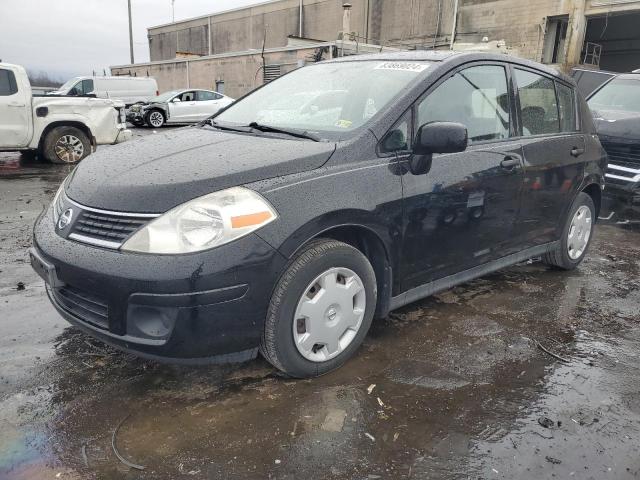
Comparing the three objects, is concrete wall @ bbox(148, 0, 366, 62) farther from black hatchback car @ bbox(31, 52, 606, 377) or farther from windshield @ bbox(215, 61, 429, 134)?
black hatchback car @ bbox(31, 52, 606, 377)

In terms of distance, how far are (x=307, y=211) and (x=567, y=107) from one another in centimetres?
300

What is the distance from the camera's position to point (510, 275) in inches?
177

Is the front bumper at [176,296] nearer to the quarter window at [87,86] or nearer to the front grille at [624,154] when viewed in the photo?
the front grille at [624,154]

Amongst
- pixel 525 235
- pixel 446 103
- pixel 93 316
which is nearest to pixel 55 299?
pixel 93 316

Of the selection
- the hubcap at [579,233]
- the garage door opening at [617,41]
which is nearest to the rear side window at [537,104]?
the hubcap at [579,233]

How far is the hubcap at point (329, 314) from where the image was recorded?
256cm

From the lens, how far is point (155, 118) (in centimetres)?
1934

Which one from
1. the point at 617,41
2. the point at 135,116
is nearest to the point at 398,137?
the point at 135,116

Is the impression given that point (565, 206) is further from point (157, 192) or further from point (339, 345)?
point (157, 192)

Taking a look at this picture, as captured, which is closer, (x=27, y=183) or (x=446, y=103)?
(x=446, y=103)

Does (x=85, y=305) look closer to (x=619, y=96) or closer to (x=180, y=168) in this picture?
(x=180, y=168)

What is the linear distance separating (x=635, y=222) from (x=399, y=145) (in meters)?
5.39

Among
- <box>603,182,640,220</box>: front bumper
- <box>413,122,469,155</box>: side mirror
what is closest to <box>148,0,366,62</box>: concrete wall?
<box>603,182,640,220</box>: front bumper

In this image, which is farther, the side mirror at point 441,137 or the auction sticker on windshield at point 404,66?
the auction sticker on windshield at point 404,66
